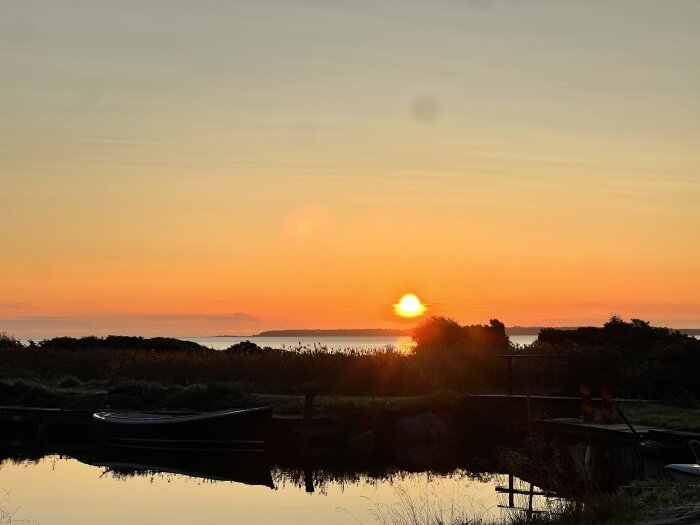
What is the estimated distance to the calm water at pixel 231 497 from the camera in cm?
2350

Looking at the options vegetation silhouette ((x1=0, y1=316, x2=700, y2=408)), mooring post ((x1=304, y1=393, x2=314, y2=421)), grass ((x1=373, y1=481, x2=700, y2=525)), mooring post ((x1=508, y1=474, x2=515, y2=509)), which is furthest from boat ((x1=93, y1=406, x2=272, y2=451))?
grass ((x1=373, y1=481, x2=700, y2=525))

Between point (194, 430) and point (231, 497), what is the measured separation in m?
8.83

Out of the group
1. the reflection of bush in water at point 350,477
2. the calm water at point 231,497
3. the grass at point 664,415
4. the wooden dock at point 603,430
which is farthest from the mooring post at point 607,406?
the reflection of bush in water at point 350,477

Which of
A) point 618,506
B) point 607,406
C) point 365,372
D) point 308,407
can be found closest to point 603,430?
point 607,406

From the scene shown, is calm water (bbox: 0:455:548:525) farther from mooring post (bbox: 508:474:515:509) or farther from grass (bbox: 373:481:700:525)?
grass (bbox: 373:481:700:525)

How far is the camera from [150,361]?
1943 inches

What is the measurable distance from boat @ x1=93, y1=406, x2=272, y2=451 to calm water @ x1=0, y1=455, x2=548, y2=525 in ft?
Answer: 10.7

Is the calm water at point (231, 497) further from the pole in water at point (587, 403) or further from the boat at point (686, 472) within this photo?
the boat at point (686, 472)

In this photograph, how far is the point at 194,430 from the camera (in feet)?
115

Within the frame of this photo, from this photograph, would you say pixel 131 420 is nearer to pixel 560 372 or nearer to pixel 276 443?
pixel 276 443

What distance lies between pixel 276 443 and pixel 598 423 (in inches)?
480

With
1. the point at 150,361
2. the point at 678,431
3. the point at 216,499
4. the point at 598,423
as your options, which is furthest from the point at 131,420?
the point at 678,431

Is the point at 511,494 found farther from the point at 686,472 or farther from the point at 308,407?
the point at 308,407

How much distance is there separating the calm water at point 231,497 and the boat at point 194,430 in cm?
326
